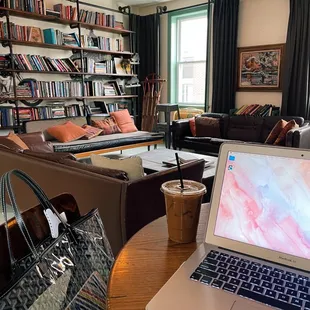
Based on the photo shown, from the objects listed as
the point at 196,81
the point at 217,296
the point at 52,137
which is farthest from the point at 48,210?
the point at 196,81

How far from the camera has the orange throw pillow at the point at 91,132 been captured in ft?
15.6

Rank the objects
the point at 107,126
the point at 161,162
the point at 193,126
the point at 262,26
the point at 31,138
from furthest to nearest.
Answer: the point at 107,126 → the point at 193,126 → the point at 262,26 → the point at 31,138 → the point at 161,162

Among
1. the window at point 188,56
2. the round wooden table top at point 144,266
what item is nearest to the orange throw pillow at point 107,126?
the window at point 188,56

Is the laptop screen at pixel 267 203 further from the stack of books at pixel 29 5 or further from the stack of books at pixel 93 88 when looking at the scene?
the stack of books at pixel 93 88

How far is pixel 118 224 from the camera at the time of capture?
161 centimetres

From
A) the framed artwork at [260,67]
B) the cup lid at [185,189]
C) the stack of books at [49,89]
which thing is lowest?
the cup lid at [185,189]

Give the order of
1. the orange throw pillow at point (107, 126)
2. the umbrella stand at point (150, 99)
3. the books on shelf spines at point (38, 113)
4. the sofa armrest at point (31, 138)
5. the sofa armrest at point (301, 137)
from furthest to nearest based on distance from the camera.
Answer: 1. the umbrella stand at point (150, 99)
2. the orange throw pillow at point (107, 126)
3. the books on shelf spines at point (38, 113)
4. the sofa armrest at point (301, 137)
5. the sofa armrest at point (31, 138)

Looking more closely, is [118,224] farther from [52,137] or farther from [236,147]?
[52,137]

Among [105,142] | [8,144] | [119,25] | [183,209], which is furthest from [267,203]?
[119,25]

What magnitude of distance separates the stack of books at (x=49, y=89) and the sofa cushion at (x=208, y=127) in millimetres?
2173

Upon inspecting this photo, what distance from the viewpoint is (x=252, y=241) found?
743mm

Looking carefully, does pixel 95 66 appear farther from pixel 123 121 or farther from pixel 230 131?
pixel 230 131

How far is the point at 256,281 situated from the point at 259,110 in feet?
14.9

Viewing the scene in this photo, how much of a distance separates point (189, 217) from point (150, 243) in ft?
0.46
